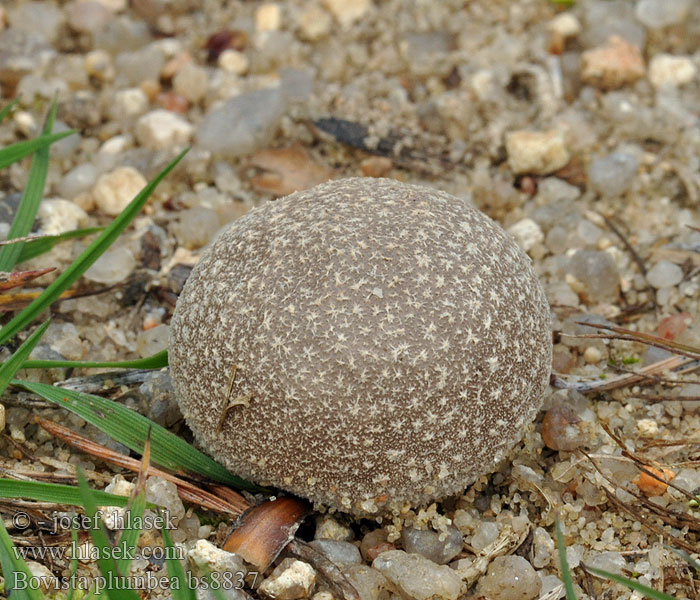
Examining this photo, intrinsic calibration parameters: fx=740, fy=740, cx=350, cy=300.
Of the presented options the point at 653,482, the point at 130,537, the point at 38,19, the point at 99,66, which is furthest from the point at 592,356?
the point at 38,19

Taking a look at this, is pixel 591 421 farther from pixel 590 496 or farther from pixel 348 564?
pixel 348 564

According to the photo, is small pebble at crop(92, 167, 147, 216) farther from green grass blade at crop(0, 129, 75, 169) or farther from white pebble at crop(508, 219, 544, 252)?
white pebble at crop(508, 219, 544, 252)

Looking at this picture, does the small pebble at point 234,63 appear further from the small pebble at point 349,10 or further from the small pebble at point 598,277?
the small pebble at point 598,277

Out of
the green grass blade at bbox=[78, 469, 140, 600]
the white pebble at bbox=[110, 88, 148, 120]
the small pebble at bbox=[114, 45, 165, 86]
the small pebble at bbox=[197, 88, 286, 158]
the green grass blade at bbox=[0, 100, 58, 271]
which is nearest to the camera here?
the green grass blade at bbox=[78, 469, 140, 600]

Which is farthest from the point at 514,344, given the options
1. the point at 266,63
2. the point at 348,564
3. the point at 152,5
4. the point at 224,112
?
the point at 152,5

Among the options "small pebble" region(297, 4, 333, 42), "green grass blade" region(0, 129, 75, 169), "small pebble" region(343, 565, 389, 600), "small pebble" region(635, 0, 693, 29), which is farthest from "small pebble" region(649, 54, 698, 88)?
"small pebble" region(343, 565, 389, 600)

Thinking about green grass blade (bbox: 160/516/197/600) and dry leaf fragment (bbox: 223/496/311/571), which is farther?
dry leaf fragment (bbox: 223/496/311/571)

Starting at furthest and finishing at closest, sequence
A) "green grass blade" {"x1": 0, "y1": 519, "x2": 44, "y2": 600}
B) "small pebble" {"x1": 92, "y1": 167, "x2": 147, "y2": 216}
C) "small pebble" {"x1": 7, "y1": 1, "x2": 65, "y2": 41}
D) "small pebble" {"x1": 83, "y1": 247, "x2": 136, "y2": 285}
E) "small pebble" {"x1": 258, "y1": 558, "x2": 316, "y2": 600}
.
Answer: "small pebble" {"x1": 7, "y1": 1, "x2": 65, "y2": 41} → "small pebble" {"x1": 92, "y1": 167, "x2": 147, "y2": 216} → "small pebble" {"x1": 83, "y1": 247, "x2": 136, "y2": 285} → "small pebble" {"x1": 258, "y1": 558, "x2": 316, "y2": 600} → "green grass blade" {"x1": 0, "y1": 519, "x2": 44, "y2": 600}
